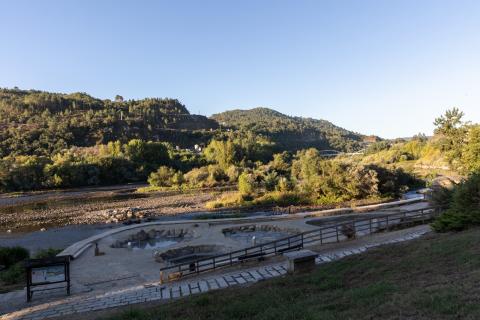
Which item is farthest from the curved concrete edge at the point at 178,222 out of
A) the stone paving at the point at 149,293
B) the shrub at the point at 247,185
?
the shrub at the point at 247,185

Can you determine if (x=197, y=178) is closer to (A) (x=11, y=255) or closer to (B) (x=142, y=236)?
(B) (x=142, y=236)

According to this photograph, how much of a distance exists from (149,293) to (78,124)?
112834 mm

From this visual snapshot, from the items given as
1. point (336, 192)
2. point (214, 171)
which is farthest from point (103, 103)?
point (336, 192)

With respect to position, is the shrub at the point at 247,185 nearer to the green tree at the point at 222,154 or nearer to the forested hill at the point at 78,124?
the green tree at the point at 222,154

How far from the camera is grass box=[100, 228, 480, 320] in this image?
505cm

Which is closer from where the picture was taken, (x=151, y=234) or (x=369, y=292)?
(x=369, y=292)

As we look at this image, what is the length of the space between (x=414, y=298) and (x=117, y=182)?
83.6 m

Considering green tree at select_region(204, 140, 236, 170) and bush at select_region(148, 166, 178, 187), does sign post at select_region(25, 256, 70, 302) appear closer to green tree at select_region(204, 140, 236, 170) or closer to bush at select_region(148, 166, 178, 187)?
bush at select_region(148, 166, 178, 187)

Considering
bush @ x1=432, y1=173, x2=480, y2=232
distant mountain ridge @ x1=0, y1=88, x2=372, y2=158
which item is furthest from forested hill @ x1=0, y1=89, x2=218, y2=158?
bush @ x1=432, y1=173, x2=480, y2=232

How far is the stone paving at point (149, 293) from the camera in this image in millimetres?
9578

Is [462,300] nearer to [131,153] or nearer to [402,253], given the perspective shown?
[402,253]

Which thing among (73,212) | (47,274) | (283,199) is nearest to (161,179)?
(73,212)

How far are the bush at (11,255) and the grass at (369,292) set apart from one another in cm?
1282

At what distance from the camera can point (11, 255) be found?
17.7m
